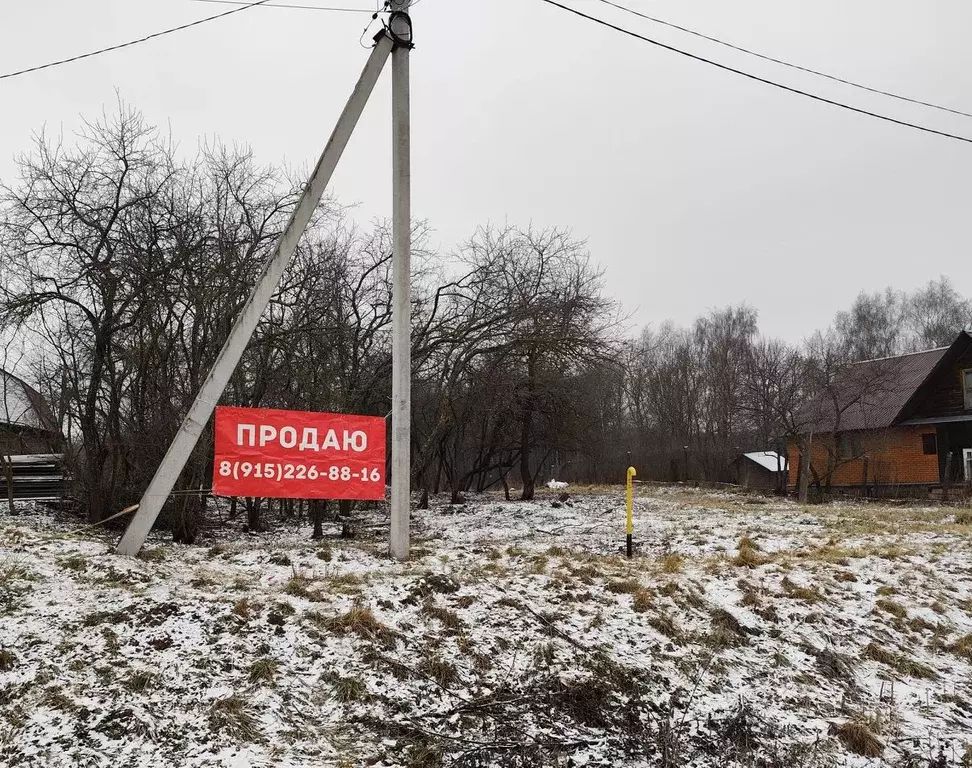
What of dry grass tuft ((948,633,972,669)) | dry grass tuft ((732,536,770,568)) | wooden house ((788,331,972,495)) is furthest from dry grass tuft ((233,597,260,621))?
wooden house ((788,331,972,495))

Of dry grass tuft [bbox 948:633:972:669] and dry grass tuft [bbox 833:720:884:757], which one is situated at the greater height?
dry grass tuft [bbox 948:633:972:669]

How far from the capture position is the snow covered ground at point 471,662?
14.1 feet

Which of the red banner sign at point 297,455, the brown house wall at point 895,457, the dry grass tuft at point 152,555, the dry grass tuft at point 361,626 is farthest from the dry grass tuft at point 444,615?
the brown house wall at point 895,457

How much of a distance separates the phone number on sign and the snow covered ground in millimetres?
1010

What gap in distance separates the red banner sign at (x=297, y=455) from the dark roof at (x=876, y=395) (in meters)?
23.7

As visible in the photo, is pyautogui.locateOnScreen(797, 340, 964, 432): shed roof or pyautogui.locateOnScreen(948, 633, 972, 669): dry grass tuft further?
pyautogui.locateOnScreen(797, 340, 964, 432): shed roof

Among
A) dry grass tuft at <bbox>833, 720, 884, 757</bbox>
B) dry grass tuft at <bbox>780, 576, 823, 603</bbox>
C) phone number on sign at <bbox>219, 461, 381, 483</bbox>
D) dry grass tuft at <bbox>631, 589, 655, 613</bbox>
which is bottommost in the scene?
dry grass tuft at <bbox>833, 720, 884, 757</bbox>

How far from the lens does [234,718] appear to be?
171 inches

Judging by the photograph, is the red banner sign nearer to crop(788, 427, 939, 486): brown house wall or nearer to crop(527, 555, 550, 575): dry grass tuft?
crop(527, 555, 550, 575): dry grass tuft

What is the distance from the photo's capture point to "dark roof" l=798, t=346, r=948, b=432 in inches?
1109

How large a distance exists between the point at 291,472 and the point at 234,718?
4.01m

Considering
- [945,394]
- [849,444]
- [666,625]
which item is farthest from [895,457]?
[666,625]

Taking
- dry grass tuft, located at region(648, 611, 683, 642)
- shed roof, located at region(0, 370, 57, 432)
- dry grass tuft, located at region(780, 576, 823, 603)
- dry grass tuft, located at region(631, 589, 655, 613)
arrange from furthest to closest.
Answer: shed roof, located at region(0, 370, 57, 432) → dry grass tuft, located at region(780, 576, 823, 603) → dry grass tuft, located at region(631, 589, 655, 613) → dry grass tuft, located at region(648, 611, 683, 642)

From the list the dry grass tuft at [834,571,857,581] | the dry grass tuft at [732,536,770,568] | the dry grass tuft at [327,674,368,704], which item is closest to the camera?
the dry grass tuft at [327,674,368,704]
